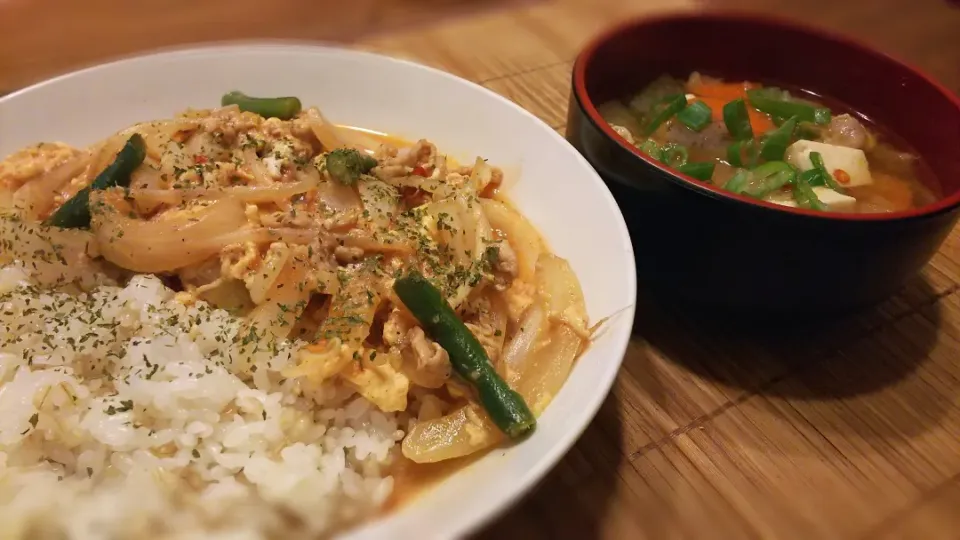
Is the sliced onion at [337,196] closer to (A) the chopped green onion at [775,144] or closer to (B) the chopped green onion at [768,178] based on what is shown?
(B) the chopped green onion at [768,178]

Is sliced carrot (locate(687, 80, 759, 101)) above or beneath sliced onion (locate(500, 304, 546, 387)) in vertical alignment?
above

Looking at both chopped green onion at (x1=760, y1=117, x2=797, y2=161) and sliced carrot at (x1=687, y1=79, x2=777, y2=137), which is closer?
chopped green onion at (x1=760, y1=117, x2=797, y2=161)

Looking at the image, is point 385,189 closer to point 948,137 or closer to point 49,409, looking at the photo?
point 49,409

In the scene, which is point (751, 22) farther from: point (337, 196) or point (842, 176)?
point (337, 196)

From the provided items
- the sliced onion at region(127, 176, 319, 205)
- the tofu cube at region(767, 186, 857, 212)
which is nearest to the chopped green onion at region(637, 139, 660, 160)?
the tofu cube at region(767, 186, 857, 212)

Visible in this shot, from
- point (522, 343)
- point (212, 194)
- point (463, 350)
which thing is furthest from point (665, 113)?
point (212, 194)

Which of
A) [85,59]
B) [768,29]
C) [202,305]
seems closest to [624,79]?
[768,29]

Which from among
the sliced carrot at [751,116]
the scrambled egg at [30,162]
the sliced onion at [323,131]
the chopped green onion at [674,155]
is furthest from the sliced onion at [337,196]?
the sliced carrot at [751,116]

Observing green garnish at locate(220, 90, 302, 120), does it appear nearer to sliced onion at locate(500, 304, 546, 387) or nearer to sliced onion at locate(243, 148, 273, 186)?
sliced onion at locate(243, 148, 273, 186)
